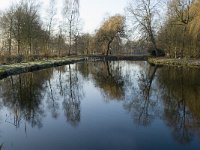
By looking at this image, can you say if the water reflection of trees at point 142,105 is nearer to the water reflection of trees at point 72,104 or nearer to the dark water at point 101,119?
the dark water at point 101,119

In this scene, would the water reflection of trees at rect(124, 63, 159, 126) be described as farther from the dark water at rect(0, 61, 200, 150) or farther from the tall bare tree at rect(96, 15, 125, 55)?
the tall bare tree at rect(96, 15, 125, 55)

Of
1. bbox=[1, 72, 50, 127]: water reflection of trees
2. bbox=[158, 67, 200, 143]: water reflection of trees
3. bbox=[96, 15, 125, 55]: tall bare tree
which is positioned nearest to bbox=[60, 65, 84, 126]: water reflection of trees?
bbox=[1, 72, 50, 127]: water reflection of trees

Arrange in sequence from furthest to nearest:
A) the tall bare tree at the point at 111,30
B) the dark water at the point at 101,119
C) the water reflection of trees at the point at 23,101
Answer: the tall bare tree at the point at 111,30 → the water reflection of trees at the point at 23,101 → the dark water at the point at 101,119

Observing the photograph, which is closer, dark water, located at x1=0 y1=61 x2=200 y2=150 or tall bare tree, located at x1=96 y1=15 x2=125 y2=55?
dark water, located at x1=0 y1=61 x2=200 y2=150

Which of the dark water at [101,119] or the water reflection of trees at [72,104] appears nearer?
the dark water at [101,119]

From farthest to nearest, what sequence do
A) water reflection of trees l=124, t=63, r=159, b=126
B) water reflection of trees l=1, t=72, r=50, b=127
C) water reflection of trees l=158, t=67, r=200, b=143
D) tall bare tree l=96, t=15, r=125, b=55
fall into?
1. tall bare tree l=96, t=15, r=125, b=55
2. water reflection of trees l=1, t=72, r=50, b=127
3. water reflection of trees l=124, t=63, r=159, b=126
4. water reflection of trees l=158, t=67, r=200, b=143

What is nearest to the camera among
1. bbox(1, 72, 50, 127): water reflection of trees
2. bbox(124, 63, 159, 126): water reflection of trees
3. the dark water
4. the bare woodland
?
the dark water

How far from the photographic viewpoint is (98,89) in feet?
63.8

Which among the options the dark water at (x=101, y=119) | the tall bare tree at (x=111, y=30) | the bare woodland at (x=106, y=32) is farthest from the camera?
the tall bare tree at (x=111, y=30)

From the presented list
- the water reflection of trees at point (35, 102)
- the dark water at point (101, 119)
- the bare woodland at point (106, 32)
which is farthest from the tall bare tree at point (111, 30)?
the dark water at point (101, 119)

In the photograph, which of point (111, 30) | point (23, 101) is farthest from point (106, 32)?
point (23, 101)

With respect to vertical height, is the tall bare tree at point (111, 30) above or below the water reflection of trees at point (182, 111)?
above

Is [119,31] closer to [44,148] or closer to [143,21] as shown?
[143,21]

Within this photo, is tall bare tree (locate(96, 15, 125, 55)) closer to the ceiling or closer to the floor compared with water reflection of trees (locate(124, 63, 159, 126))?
closer to the ceiling
